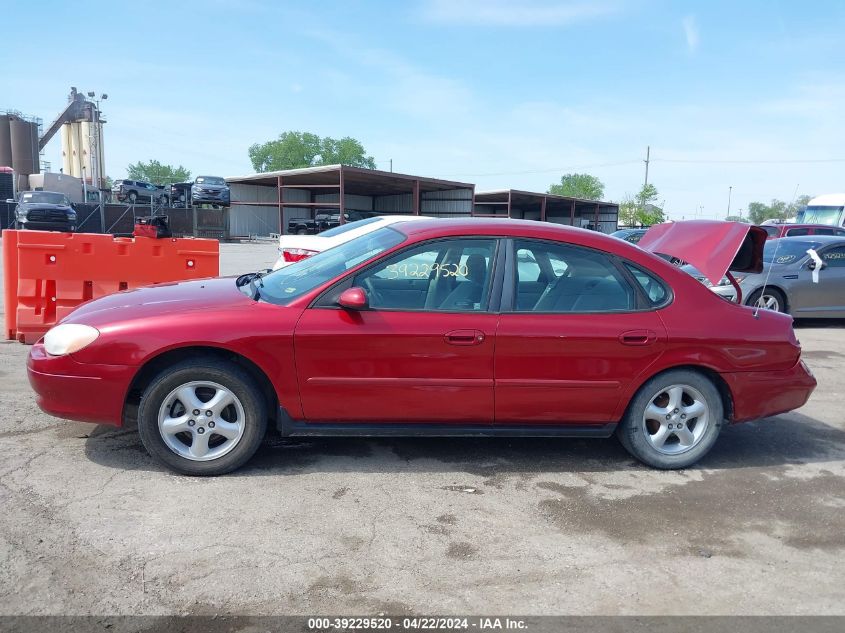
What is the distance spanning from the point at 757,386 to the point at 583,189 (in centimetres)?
11084

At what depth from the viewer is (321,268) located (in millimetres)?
4266

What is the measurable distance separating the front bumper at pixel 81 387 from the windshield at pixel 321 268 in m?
0.97

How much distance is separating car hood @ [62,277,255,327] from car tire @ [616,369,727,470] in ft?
8.50

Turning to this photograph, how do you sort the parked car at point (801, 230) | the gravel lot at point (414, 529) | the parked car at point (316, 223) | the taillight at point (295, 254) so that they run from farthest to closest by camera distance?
the parked car at point (316, 223), the parked car at point (801, 230), the taillight at point (295, 254), the gravel lot at point (414, 529)

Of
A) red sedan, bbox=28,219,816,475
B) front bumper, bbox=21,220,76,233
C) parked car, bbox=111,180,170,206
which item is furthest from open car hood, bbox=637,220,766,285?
parked car, bbox=111,180,170,206

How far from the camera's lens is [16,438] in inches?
169

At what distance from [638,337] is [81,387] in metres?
3.37

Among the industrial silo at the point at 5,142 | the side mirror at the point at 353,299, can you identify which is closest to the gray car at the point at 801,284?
the side mirror at the point at 353,299

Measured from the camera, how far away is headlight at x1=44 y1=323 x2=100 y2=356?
12.1ft

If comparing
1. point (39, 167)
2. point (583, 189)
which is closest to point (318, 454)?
point (39, 167)

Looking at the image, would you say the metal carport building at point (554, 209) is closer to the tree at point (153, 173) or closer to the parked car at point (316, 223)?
the parked car at point (316, 223)

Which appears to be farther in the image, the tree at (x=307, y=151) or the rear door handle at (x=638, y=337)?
the tree at (x=307, y=151)

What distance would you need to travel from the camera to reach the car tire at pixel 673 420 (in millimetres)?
4164

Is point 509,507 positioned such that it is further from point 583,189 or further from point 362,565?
point 583,189
